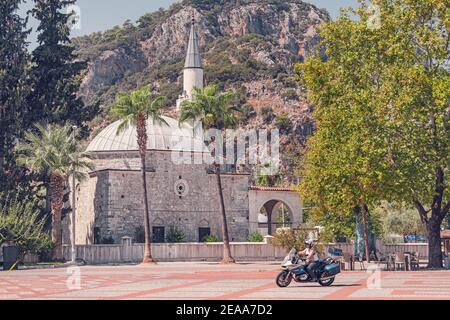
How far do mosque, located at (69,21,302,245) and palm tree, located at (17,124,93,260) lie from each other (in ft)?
23.2

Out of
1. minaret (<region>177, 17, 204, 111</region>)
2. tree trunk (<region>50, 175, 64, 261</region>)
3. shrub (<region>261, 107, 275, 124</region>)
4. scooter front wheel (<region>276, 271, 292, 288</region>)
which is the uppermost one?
shrub (<region>261, 107, 275, 124</region>)

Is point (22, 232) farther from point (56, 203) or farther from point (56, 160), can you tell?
point (56, 160)

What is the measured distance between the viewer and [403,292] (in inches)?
815

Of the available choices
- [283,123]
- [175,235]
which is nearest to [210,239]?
[175,235]

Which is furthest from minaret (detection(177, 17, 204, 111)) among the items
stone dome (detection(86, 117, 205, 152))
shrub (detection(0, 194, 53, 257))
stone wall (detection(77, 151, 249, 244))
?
shrub (detection(0, 194, 53, 257))

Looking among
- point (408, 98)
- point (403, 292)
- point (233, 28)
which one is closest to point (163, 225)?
point (408, 98)

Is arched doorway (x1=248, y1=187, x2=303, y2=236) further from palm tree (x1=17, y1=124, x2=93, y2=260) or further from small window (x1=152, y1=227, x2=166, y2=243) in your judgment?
palm tree (x1=17, y1=124, x2=93, y2=260)

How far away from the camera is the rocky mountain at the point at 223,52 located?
14175cm

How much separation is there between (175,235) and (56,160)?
45.2ft

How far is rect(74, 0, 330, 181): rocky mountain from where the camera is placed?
465 ft

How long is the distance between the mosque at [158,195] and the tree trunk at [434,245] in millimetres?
26583

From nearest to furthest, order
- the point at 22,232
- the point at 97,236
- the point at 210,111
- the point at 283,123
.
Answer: the point at 22,232 < the point at 210,111 < the point at 97,236 < the point at 283,123

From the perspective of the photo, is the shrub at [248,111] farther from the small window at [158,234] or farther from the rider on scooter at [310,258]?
the rider on scooter at [310,258]

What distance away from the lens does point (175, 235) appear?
61.1 metres
